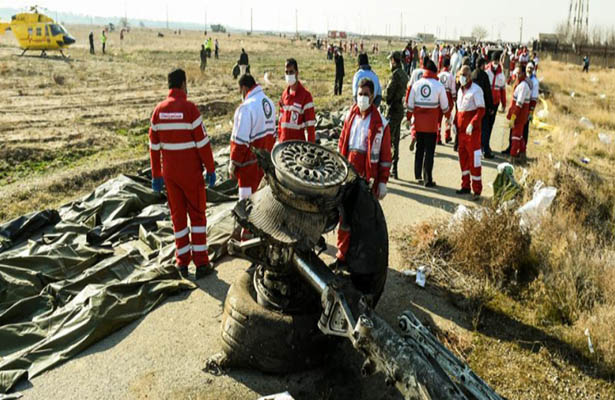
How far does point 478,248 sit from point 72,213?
5958mm

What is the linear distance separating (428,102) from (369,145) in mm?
2817

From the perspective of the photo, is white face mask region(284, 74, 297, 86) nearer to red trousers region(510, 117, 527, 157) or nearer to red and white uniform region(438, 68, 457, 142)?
red and white uniform region(438, 68, 457, 142)

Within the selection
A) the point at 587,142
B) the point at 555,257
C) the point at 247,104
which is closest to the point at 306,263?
the point at 247,104

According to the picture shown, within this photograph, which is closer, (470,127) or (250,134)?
(250,134)

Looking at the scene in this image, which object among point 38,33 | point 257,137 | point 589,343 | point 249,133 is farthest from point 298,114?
point 38,33

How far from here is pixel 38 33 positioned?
38.4m

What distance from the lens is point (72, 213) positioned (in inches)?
305

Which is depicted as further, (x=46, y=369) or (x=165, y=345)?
(x=165, y=345)

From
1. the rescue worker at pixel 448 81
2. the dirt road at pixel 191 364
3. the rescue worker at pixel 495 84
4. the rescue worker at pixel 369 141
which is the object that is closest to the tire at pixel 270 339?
the dirt road at pixel 191 364

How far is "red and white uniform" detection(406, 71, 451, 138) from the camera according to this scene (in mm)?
8367

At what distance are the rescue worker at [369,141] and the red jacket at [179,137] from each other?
1812mm

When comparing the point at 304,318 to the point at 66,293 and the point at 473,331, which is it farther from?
the point at 66,293

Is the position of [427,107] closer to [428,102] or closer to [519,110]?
[428,102]

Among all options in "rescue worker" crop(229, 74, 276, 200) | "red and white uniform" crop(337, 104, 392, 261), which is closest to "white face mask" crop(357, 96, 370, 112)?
"red and white uniform" crop(337, 104, 392, 261)
